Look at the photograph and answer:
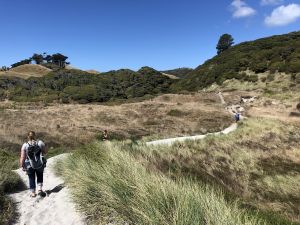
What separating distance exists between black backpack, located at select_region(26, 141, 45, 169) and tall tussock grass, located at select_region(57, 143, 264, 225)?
1.15 m

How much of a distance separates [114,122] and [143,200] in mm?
30405

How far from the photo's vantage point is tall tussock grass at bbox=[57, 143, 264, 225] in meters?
5.52

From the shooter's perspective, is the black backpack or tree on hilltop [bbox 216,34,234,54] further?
tree on hilltop [bbox 216,34,234,54]

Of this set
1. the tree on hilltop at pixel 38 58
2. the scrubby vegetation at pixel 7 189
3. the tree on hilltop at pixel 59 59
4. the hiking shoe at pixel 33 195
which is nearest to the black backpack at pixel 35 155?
the hiking shoe at pixel 33 195

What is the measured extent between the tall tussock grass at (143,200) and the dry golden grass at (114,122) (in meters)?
14.0

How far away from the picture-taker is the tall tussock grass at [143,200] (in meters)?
5.52

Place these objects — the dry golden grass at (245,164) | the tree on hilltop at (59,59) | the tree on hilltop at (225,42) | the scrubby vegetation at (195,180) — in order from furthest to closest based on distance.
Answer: the tree on hilltop at (59,59) → the tree on hilltop at (225,42) → the dry golden grass at (245,164) → the scrubby vegetation at (195,180)

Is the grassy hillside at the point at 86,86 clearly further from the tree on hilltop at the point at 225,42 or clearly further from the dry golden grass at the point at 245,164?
the dry golden grass at the point at 245,164

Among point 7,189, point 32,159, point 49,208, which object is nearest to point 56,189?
point 32,159

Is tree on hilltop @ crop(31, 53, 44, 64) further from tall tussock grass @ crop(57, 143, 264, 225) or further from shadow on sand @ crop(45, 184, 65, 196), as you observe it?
tall tussock grass @ crop(57, 143, 264, 225)

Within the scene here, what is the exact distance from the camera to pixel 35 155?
977 centimetres

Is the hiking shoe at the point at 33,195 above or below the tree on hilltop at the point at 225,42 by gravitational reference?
below

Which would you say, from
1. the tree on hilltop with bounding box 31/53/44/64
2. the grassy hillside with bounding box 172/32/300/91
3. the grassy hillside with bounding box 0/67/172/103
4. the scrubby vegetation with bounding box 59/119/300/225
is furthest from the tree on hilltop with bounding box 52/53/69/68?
the scrubby vegetation with bounding box 59/119/300/225

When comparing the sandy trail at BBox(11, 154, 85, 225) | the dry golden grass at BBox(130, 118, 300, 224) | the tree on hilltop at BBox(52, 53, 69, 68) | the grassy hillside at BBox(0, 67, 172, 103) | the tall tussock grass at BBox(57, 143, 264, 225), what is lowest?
the dry golden grass at BBox(130, 118, 300, 224)
